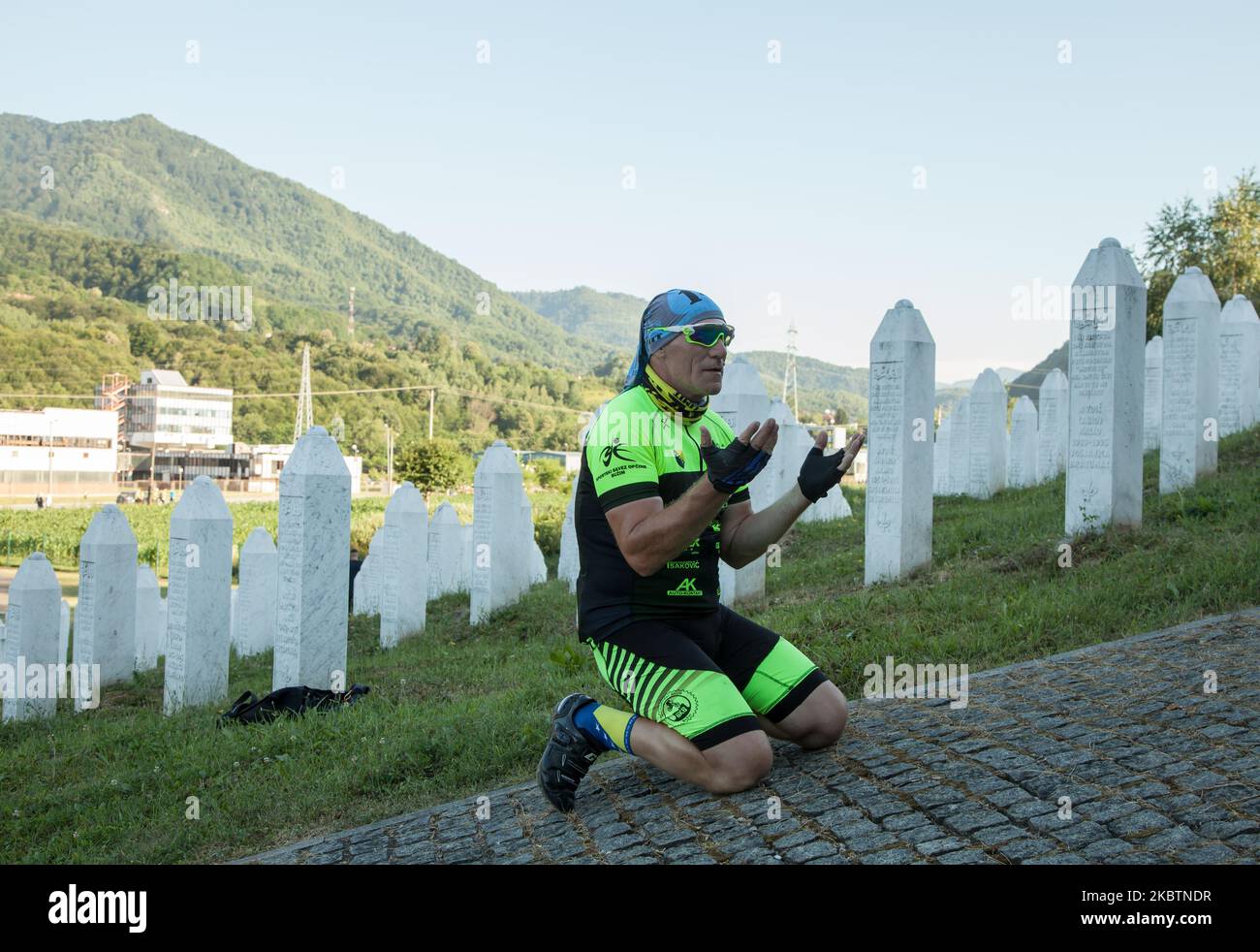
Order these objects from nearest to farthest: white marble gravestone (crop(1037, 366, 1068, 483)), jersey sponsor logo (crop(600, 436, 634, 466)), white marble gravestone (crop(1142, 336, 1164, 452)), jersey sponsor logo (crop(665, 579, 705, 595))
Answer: jersey sponsor logo (crop(600, 436, 634, 466)), jersey sponsor logo (crop(665, 579, 705, 595)), white marble gravestone (crop(1142, 336, 1164, 452)), white marble gravestone (crop(1037, 366, 1068, 483))

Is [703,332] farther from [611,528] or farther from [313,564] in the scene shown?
[313,564]

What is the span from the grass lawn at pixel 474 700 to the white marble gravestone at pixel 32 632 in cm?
88

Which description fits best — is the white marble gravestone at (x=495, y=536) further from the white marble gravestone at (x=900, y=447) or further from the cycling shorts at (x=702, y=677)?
Answer: the cycling shorts at (x=702, y=677)

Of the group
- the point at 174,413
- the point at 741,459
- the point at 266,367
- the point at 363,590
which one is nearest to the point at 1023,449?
the point at 363,590

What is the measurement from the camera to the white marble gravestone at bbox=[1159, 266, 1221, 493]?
34.3 ft

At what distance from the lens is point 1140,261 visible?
93.4ft

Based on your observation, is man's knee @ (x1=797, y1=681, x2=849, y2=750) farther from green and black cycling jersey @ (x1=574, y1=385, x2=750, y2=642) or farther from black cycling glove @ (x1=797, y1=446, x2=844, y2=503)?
black cycling glove @ (x1=797, y1=446, x2=844, y2=503)

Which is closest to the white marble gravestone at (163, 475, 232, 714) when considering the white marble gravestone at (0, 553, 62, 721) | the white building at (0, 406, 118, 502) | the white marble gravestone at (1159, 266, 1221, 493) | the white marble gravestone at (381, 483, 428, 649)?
the white marble gravestone at (0, 553, 62, 721)

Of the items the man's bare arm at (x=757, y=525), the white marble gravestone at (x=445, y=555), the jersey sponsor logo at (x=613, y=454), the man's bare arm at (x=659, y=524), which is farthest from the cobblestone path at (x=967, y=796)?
the white marble gravestone at (x=445, y=555)

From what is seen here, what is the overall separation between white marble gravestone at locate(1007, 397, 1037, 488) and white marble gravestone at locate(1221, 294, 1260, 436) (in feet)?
8.05

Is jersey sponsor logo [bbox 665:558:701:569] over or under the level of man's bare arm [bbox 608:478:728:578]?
under

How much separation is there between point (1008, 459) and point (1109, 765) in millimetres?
12082
